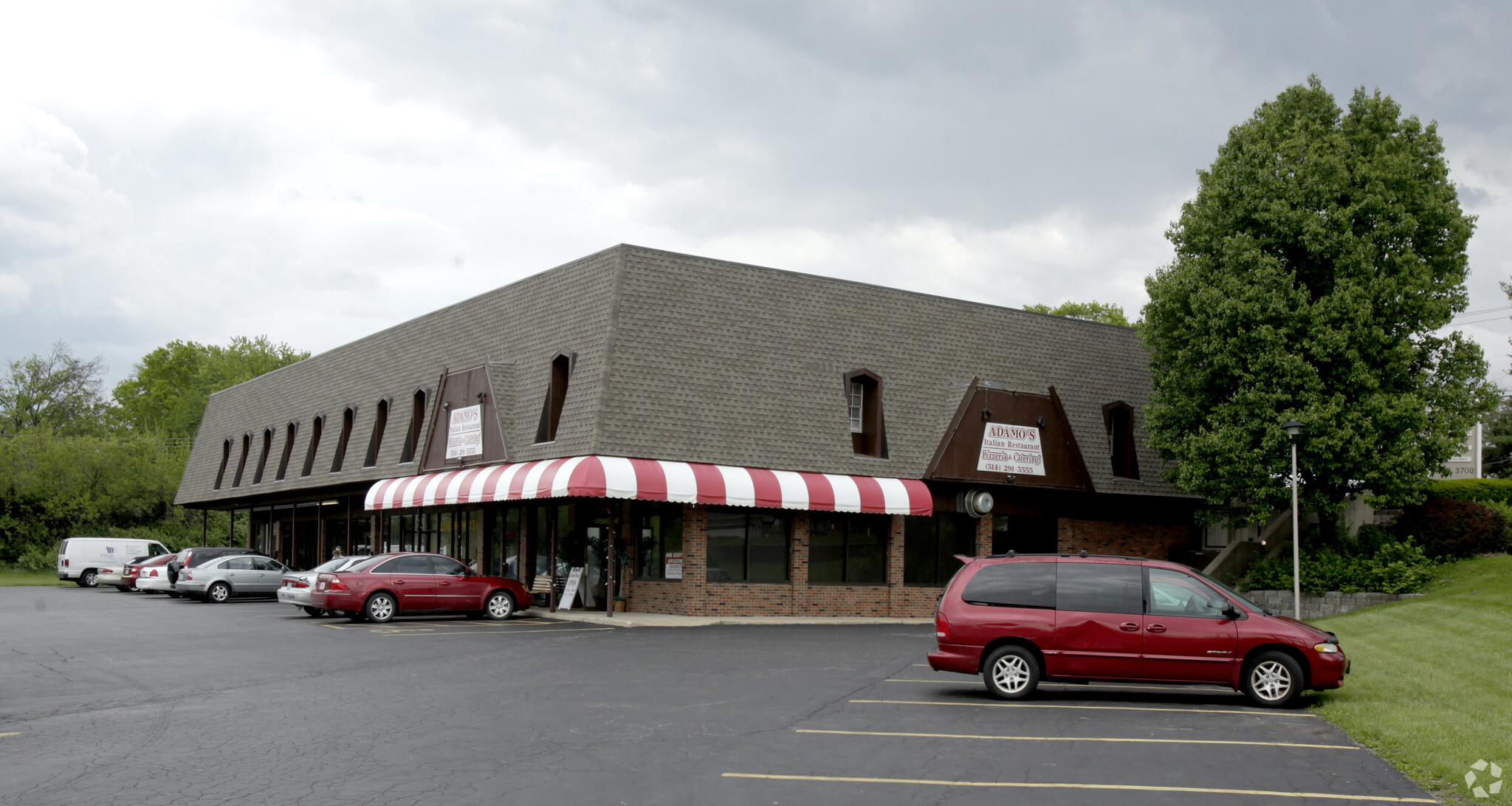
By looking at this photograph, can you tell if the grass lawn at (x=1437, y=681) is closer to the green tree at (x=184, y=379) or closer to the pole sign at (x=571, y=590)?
the pole sign at (x=571, y=590)

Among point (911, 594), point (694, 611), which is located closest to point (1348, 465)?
point (911, 594)

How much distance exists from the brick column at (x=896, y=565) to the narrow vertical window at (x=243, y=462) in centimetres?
3157

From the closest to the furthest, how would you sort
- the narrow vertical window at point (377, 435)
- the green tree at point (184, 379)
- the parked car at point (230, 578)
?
the parked car at point (230, 578) < the narrow vertical window at point (377, 435) < the green tree at point (184, 379)

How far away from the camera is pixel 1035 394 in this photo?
1374 inches

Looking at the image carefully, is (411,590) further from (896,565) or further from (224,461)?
(224,461)

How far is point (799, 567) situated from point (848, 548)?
5.67 feet

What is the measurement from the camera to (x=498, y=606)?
27797 mm

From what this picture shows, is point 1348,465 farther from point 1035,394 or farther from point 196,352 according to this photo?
point 196,352

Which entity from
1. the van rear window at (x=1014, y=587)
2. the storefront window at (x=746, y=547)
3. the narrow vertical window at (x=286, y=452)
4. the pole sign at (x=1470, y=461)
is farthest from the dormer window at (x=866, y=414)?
the narrow vertical window at (x=286, y=452)

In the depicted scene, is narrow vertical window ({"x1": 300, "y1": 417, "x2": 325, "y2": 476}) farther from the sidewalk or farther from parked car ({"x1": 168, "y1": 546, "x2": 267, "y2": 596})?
the sidewalk

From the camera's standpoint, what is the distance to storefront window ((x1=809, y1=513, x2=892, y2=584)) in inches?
1232

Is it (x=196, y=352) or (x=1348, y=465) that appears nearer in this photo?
(x=1348, y=465)

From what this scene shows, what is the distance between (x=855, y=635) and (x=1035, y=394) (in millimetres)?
13207

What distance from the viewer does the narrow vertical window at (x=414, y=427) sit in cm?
3734
